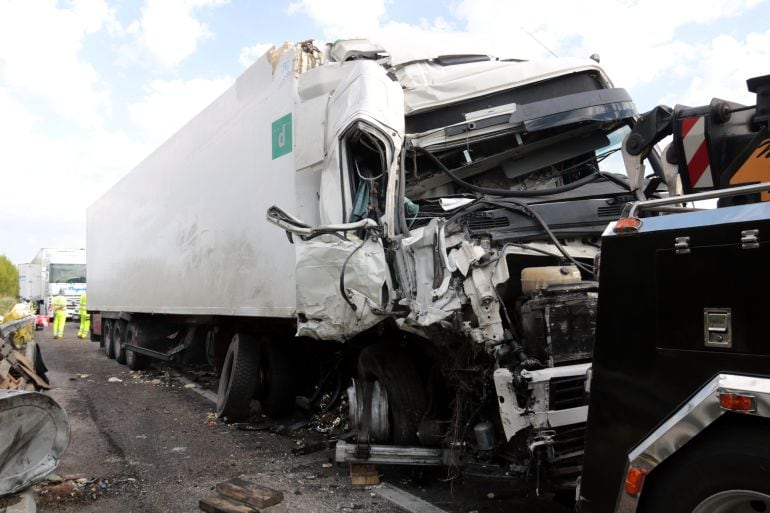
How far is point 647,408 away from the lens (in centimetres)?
199

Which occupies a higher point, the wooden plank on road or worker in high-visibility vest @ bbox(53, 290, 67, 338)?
worker in high-visibility vest @ bbox(53, 290, 67, 338)

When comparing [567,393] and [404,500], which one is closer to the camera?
[567,393]

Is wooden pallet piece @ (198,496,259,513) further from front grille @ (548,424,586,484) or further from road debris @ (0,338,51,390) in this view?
road debris @ (0,338,51,390)

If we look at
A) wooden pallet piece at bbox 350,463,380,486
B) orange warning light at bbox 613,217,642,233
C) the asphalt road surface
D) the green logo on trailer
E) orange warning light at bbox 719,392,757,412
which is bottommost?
the asphalt road surface

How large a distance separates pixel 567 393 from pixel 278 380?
3.83 m

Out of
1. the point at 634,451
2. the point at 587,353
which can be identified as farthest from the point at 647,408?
the point at 587,353

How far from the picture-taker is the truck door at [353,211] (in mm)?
3828

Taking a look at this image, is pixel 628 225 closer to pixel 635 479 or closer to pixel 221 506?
pixel 635 479

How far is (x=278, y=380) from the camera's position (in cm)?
621

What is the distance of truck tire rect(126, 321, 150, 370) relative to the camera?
34.8ft

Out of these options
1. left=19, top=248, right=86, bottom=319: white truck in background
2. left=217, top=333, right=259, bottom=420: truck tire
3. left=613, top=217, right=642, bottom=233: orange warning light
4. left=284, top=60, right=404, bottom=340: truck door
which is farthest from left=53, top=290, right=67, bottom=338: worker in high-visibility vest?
left=613, top=217, right=642, bottom=233: orange warning light

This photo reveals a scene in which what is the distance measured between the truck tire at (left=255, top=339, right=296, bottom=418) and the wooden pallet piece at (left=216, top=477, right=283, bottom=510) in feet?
7.69

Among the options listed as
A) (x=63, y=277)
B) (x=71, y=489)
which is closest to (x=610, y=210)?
(x=71, y=489)

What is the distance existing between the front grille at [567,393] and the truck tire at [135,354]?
917 centimetres
